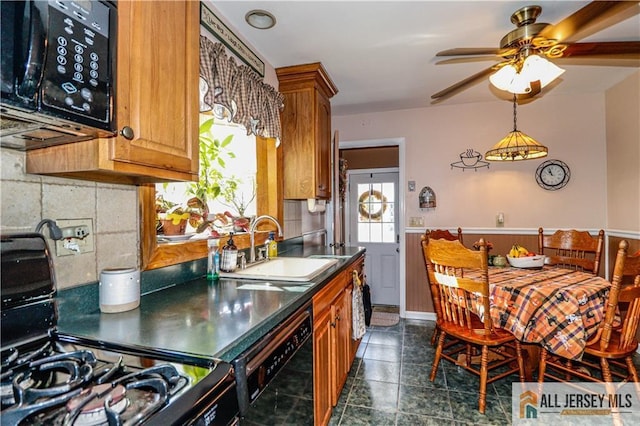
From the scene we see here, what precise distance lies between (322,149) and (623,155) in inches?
112

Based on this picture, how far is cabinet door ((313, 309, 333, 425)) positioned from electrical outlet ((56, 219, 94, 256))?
3.22 ft

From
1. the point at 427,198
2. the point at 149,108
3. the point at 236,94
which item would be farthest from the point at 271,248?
the point at 427,198

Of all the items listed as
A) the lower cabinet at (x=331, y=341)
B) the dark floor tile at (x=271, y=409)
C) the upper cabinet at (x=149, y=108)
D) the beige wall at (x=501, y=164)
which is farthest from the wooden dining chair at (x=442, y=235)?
the upper cabinet at (x=149, y=108)

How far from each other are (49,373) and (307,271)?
1445 mm

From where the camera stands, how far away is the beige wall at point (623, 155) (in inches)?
108

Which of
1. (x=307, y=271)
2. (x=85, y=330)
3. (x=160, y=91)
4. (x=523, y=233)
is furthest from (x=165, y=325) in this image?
(x=523, y=233)

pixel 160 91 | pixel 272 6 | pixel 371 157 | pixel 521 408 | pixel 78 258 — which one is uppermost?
pixel 272 6

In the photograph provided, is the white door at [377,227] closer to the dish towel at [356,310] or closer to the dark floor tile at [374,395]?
the dish towel at [356,310]

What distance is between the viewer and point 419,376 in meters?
2.36

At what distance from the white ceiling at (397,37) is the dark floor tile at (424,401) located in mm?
2309

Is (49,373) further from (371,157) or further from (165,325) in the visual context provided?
(371,157)

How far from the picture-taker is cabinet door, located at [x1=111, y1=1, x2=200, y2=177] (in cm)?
88

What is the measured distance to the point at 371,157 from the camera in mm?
4668

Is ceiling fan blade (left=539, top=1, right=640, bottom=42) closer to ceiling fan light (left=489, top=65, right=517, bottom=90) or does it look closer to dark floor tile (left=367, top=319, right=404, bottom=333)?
ceiling fan light (left=489, top=65, right=517, bottom=90)
